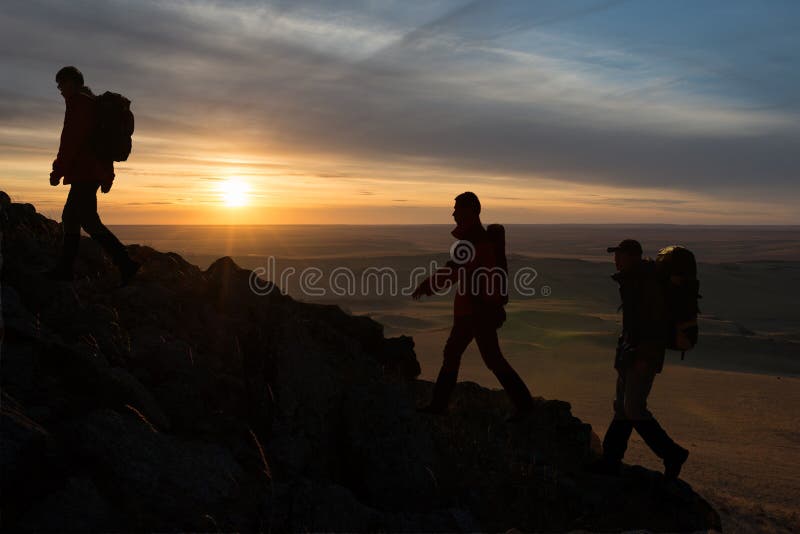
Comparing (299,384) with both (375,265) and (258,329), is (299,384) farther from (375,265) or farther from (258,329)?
(375,265)

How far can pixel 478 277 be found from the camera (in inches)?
238

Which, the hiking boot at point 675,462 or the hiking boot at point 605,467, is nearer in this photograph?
the hiking boot at point 675,462

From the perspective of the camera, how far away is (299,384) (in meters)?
5.63

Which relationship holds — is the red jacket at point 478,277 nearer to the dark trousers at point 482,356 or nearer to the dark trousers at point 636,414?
the dark trousers at point 482,356

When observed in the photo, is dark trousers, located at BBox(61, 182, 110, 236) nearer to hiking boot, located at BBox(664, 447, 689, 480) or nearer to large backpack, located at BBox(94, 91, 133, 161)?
large backpack, located at BBox(94, 91, 133, 161)

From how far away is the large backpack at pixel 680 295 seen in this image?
208 inches

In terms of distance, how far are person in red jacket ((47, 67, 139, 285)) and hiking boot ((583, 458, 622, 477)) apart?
17.6ft

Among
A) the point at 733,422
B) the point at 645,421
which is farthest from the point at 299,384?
the point at 733,422

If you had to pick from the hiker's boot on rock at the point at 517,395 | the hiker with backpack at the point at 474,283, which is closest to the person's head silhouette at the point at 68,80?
the hiker with backpack at the point at 474,283

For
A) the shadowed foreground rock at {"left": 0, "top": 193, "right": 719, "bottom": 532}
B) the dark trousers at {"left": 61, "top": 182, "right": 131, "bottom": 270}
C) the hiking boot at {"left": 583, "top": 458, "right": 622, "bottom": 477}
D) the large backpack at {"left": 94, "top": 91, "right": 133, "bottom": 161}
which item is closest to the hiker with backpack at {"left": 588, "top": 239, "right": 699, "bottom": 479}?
the hiking boot at {"left": 583, "top": 458, "right": 622, "bottom": 477}

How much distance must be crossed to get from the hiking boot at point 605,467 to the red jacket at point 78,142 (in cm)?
561

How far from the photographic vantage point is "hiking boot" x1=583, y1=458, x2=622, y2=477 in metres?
5.83

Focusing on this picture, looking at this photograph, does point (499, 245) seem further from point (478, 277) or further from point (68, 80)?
point (68, 80)

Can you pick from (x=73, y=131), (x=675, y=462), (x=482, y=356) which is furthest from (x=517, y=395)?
(x=73, y=131)
